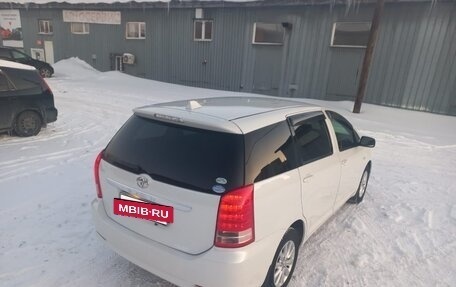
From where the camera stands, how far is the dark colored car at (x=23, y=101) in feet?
19.0

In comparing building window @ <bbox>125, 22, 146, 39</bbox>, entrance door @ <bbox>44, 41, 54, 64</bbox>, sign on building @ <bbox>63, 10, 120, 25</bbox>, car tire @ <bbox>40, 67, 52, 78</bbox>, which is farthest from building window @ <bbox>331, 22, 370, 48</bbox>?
entrance door @ <bbox>44, 41, 54, 64</bbox>

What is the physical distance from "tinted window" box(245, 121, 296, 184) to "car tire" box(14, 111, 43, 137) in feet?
18.9

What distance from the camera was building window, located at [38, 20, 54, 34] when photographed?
2085cm

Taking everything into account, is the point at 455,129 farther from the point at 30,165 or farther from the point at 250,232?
the point at 30,165

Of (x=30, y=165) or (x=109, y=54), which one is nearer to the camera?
(x=30, y=165)

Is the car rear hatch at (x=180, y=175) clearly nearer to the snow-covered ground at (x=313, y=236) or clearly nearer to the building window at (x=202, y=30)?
the snow-covered ground at (x=313, y=236)

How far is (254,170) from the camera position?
212 centimetres

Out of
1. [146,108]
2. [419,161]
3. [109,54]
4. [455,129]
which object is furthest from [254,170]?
[109,54]

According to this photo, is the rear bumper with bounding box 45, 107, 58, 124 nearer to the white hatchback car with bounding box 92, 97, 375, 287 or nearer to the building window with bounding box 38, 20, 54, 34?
the white hatchback car with bounding box 92, 97, 375, 287

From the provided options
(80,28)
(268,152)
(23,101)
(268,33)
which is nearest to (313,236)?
(268,152)

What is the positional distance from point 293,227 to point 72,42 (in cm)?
2170

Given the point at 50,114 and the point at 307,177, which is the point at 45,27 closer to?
the point at 50,114

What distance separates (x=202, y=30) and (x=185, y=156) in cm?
1473

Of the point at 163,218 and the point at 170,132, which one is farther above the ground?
the point at 170,132
